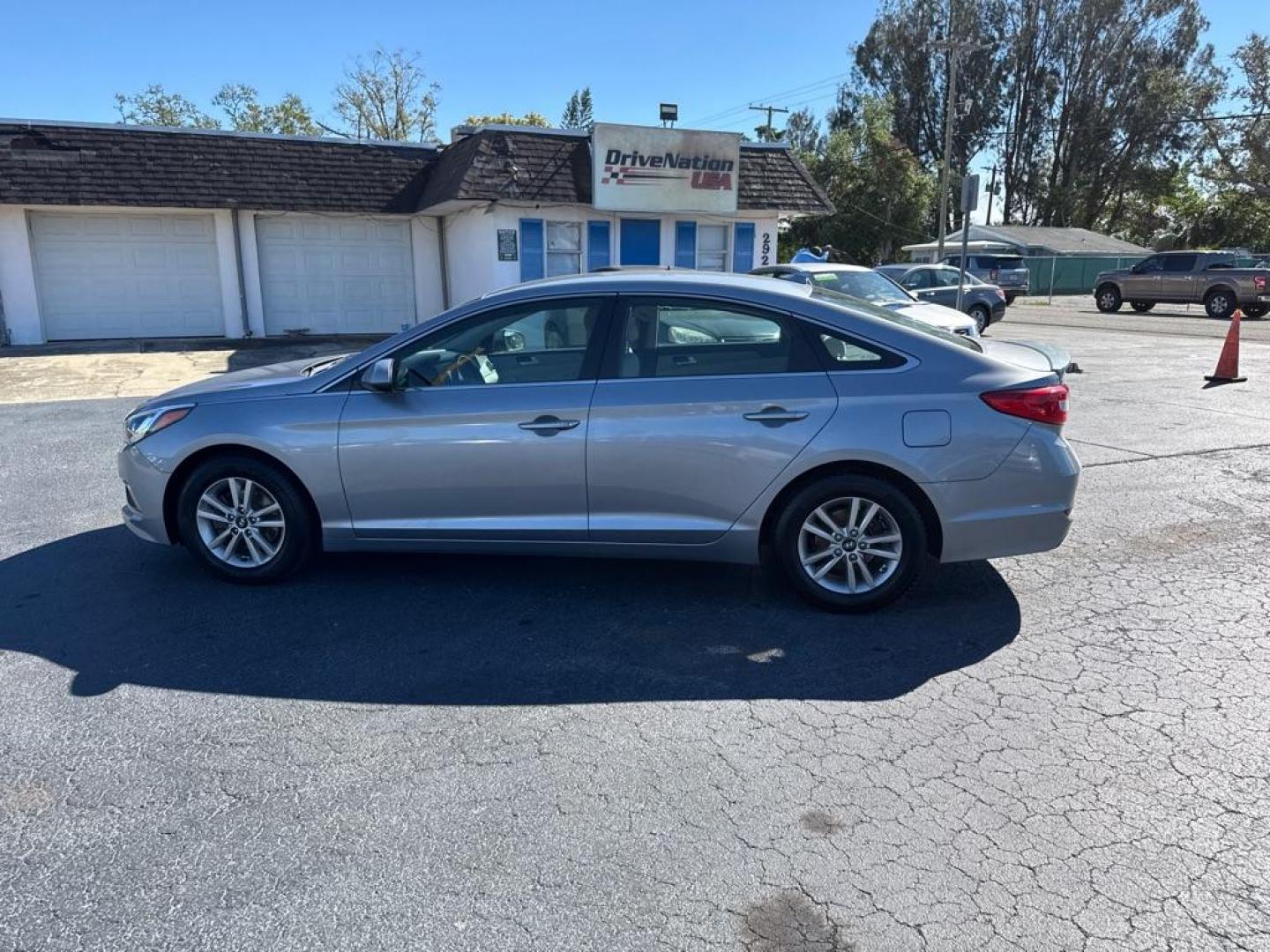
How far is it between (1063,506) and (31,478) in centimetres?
752

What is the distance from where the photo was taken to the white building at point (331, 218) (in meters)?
16.9

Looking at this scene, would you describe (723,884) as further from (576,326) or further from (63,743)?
(576,326)

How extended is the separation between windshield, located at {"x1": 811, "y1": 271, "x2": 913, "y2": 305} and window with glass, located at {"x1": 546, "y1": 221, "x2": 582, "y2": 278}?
6347 millimetres

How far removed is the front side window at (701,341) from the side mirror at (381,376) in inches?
45.6

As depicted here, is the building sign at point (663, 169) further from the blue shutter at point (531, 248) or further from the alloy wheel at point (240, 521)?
the alloy wheel at point (240, 521)

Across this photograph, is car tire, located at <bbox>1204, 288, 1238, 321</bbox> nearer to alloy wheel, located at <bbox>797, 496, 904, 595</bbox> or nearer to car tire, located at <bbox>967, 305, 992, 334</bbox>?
car tire, located at <bbox>967, 305, 992, 334</bbox>

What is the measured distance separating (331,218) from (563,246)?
5306mm

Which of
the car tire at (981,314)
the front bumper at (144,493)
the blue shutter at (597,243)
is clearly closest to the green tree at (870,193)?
the car tire at (981,314)

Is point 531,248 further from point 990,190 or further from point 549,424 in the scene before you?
point 990,190

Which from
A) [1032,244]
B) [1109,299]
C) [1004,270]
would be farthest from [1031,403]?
[1032,244]

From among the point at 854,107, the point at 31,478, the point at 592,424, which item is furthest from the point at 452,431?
→ the point at 854,107

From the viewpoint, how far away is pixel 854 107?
5569 cm

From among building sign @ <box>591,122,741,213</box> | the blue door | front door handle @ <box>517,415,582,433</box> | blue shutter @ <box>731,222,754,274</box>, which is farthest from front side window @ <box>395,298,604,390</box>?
blue shutter @ <box>731,222,754,274</box>

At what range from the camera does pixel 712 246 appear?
63.1 ft
